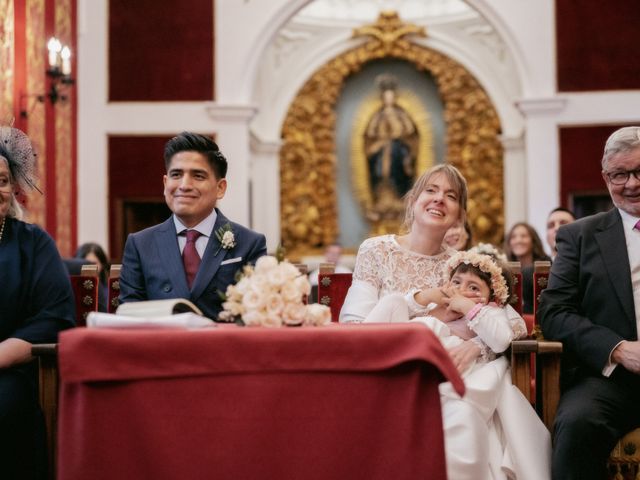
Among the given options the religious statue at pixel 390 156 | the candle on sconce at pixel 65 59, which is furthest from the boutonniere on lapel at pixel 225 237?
the religious statue at pixel 390 156

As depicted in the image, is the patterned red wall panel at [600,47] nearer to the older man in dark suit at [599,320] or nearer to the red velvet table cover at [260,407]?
the older man in dark suit at [599,320]

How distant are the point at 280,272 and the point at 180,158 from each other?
1021mm

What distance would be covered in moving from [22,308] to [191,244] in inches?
28.0

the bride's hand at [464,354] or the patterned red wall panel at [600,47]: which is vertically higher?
the patterned red wall panel at [600,47]

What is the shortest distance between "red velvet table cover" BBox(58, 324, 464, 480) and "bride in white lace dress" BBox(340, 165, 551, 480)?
0.20 metres

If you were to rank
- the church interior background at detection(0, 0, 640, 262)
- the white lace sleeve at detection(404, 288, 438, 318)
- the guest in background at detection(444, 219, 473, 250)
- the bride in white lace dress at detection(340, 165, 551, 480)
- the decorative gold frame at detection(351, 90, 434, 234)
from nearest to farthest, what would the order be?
1. the bride in white lace dress at detection(340, 165, 551, 480)
2. the white lace sleeve at detection(404, 288, 438, 318)
3. the guest in background at detection(444, 219, 473, 250)
4. the church interior background at detection(0, 0, 640, 262)
5. the decorative gold frame at detection(351, 90, 434, 234)

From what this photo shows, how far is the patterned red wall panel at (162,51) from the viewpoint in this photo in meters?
11.4

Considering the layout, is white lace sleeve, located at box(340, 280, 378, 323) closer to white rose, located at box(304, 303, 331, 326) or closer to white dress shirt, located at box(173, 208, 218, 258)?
white dress shirt, located at box(173, 208, 218, 258)

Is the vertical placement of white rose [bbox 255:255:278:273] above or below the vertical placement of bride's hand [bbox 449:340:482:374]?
above

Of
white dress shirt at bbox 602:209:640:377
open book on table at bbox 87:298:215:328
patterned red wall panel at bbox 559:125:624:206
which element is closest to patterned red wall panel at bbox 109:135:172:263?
patterned red wall panel at bbox 559:125:624:206

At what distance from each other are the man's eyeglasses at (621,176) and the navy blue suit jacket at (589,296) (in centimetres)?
20

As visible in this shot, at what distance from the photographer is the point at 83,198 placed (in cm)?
1141

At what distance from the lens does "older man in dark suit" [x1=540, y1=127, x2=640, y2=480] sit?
3.29 m

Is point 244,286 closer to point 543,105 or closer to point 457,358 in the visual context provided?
point 457,358
